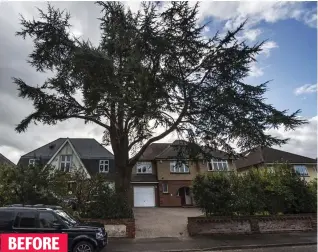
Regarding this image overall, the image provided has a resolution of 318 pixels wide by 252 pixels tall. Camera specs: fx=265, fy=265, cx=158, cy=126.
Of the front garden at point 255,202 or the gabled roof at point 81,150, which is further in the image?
the gabled roof at point 81,150

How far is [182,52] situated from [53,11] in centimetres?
761

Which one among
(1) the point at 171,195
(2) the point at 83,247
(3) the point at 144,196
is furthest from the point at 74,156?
(2) the point at 83,247

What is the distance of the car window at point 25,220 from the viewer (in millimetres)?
9094

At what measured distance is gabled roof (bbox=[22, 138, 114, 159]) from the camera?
34.4 meters

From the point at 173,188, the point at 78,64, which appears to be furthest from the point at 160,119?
the point at 173,188

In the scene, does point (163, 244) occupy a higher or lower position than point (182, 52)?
lower

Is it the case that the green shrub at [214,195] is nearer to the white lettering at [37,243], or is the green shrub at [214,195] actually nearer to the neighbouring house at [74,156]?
the white lettering at [37,243]

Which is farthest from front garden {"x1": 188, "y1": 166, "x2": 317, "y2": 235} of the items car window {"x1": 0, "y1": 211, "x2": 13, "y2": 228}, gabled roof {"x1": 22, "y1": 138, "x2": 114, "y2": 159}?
gabled roof {"x1": 22, "y1": 138, "x2": 114, "y2": 159}

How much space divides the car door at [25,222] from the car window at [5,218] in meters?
0.22

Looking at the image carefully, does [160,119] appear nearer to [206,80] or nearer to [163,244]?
[206,80]

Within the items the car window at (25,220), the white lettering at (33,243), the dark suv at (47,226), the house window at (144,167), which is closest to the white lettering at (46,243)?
the white lettering at (33,243)

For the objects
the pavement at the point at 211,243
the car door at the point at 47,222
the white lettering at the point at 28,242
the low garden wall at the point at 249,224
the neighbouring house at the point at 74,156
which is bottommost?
the pavement at the point at 211,243

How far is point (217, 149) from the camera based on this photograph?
15164 mm

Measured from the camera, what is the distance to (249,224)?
14359 mm
